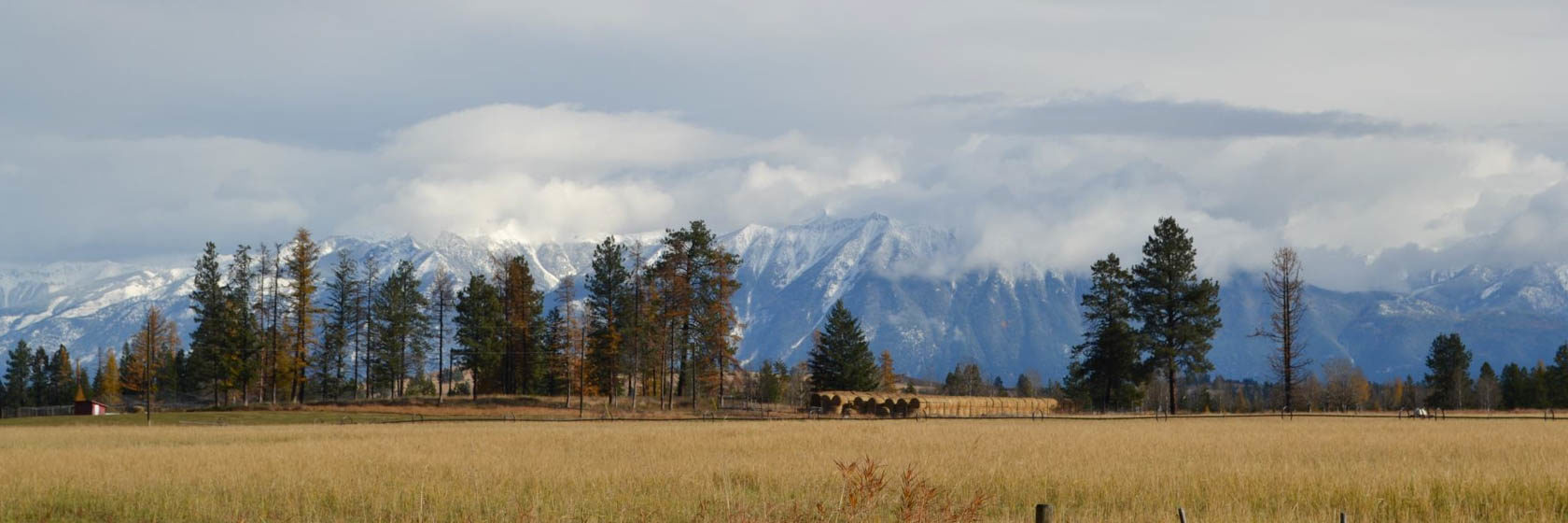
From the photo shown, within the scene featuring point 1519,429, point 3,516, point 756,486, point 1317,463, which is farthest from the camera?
point 1519,429

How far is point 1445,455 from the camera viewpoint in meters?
29.3

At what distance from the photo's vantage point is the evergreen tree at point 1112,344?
80.6m

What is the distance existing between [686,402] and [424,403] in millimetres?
19301

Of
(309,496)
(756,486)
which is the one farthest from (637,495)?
(309,496)

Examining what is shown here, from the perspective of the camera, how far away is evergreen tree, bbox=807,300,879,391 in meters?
99.2

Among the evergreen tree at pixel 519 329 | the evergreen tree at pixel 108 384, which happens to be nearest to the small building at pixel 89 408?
the evergreen tree at pixel 519 329

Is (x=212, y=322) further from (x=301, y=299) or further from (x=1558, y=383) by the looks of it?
(x=1558, y=383)

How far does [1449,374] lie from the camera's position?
115 metres

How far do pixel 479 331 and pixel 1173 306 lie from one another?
5510cm

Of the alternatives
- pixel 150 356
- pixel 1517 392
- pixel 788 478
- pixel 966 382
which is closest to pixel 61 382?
pixel 150 356

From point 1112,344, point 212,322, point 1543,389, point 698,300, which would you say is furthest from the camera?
point 1543,389

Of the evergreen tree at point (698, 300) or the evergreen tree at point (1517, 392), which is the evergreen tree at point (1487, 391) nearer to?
the evergreen tree at point (1517, 392)

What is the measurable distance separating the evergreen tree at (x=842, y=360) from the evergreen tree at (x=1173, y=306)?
1092 inches

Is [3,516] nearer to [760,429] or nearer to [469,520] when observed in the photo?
[469,520]
